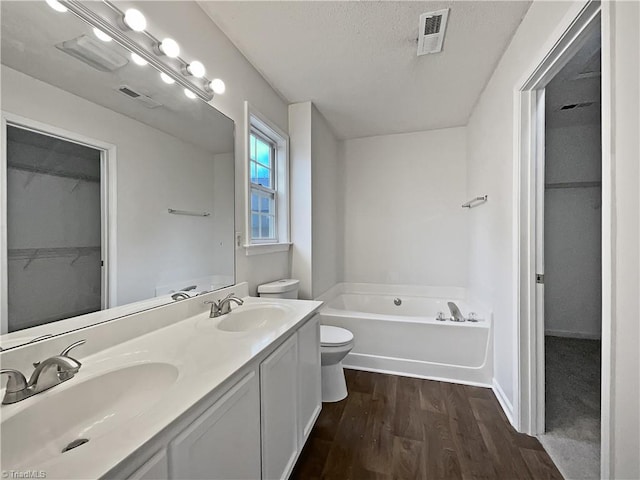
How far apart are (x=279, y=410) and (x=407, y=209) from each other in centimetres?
284

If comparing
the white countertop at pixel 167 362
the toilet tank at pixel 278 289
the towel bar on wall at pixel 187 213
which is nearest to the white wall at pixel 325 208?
the toilet tank at pixel 278 289

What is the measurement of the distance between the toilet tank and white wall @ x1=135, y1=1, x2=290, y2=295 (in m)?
0.06

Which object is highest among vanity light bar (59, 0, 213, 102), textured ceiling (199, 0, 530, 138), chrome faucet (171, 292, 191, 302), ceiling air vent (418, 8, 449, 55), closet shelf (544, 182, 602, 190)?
textured ceiling (199, 0, 530, 138)

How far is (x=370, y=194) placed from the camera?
3613 millimetres

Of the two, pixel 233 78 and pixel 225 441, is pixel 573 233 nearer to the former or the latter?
pixel 233 78

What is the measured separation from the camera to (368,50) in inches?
75.0

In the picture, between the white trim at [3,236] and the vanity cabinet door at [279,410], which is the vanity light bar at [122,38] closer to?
the white trim at [3,236]

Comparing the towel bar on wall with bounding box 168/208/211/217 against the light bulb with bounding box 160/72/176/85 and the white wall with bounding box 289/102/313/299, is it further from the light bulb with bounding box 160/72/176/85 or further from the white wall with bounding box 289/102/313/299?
the white wall with bounding box 289/102/313/299

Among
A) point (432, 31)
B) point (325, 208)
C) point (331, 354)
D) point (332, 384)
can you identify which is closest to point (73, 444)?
point (331, 354)

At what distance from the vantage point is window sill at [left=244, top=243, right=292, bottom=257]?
2002mm

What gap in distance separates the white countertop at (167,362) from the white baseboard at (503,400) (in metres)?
1.51

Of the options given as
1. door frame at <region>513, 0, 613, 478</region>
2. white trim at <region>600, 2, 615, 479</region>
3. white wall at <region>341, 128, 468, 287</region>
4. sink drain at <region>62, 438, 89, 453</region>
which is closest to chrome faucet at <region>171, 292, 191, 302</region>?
sink drain at <region>62, 438, 89, 453</region>

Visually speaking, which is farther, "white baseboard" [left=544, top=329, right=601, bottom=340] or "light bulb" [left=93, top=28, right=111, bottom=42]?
"white baseboard" [left=544, top=329, right=601, bottom=340]

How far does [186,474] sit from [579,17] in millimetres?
1992
